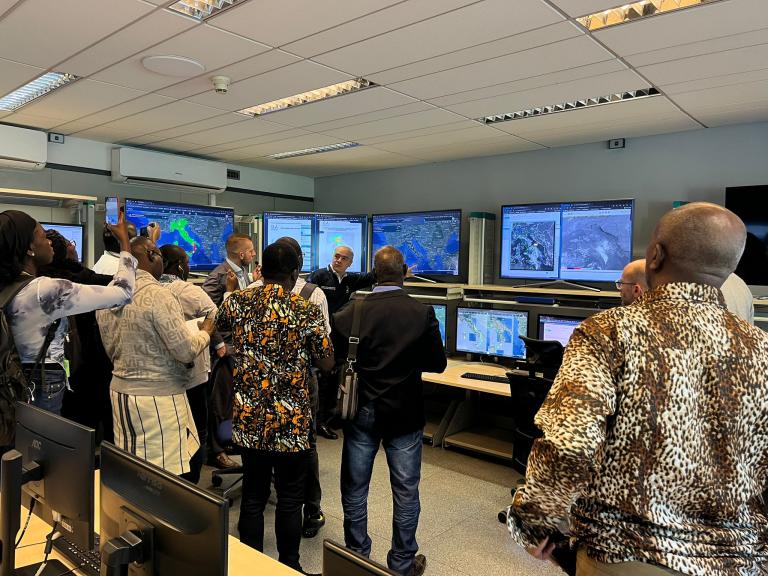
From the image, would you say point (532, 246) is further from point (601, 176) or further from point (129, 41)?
point (129, 41)

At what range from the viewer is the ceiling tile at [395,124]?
13.8 ft

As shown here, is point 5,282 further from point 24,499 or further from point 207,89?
point 207,89

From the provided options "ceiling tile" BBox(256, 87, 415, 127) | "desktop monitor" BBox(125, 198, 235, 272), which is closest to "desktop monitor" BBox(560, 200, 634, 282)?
"ceiling tile" BBox(256, 87, 415, 127)

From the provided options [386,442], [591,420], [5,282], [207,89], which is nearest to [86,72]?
[207,89]

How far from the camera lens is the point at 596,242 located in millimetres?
4609

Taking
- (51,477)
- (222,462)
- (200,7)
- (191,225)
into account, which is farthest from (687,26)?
(191,225)

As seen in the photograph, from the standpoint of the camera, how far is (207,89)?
3641 mm

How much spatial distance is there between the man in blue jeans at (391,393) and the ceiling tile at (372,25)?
1003mm

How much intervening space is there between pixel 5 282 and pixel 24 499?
32.9 inches

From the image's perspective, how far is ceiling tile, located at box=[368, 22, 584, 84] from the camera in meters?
2.67

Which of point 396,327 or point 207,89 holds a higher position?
point 207,89

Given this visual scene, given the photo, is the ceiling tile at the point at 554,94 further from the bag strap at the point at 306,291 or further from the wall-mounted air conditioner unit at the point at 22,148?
the wall-mounted air conditioner unit at the point at 22,148

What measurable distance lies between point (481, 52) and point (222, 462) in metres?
2.91

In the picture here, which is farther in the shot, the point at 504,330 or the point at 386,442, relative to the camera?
the point at 504,330
